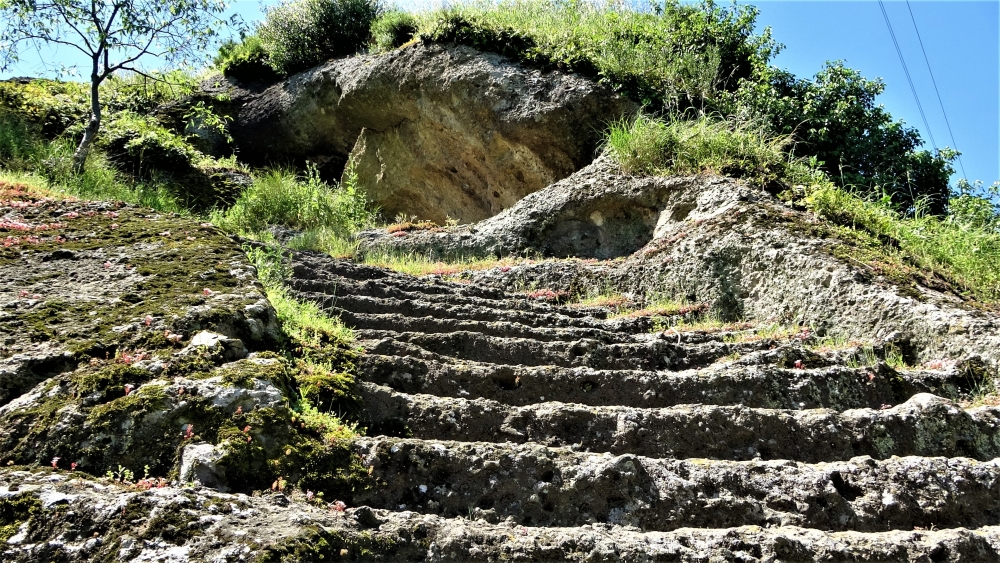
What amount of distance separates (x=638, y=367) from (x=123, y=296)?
2932 mm

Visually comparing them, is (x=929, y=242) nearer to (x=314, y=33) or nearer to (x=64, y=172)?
(x=64, y=172)

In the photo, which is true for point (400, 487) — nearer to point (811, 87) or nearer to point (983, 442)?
point (983, 442)

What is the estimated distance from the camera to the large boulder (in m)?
12.6

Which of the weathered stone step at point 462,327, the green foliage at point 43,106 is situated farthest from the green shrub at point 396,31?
the weathered stone step at point 462,327

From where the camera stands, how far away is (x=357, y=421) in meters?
4.14

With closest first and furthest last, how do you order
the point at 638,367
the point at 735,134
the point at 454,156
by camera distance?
the point at 638,367
the point at 735,134
the point at 454,156

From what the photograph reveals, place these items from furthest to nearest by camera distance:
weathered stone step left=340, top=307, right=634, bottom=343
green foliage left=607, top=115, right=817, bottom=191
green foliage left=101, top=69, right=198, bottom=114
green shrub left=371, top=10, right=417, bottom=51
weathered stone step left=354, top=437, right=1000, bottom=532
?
green shrub left=371, top=10, right=417, bottom=51, green foliage left=101, top=69, right=198, bottom=114, green foliage left=607, top=115, right=817, bottom=191, weathered stone step left=340, top=307, right=634, bottom=343, weathered stone step left=354, top=437, right=1000, bottom=532

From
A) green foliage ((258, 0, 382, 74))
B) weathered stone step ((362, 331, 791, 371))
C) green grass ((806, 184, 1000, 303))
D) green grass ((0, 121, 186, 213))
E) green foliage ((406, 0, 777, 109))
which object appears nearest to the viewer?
weathered stone step ((362, 331, 791, 371))

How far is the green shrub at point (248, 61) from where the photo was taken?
57.7ft

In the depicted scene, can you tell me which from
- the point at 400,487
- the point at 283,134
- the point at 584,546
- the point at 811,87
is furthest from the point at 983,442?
the point at 283,134

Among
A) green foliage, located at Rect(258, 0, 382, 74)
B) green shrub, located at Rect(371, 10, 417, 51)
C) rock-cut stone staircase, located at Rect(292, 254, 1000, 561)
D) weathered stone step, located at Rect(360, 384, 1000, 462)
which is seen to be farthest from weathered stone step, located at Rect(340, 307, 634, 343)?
green foliage, located at Rect(258, 0, 382, 74)

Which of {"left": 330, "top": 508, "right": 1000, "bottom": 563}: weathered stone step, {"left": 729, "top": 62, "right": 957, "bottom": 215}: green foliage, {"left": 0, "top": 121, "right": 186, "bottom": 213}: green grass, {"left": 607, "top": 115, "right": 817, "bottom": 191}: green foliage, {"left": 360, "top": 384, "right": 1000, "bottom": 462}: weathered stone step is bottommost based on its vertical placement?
{"left": 330, "top": 508, "right": 1000, "bottom": 563}: weathered stone step

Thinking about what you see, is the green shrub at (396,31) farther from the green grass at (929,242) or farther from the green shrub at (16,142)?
the green grass at (929,242)

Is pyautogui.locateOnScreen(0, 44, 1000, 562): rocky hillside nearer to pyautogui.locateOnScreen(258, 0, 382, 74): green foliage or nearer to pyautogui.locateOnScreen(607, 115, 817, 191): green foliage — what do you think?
pyautogui.locateOnScreen(607, 115, 817, 191): green foliage
